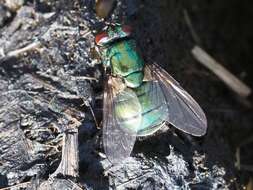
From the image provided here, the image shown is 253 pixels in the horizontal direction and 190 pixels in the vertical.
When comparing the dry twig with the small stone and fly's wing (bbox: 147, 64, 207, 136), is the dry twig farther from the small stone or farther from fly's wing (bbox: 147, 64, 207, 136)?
the small stone

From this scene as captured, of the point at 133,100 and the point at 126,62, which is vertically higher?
the point at 126,62

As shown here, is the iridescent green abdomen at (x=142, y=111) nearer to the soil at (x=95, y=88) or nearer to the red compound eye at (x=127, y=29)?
the soil at (x=95, y=88)

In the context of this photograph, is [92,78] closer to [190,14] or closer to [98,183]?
[98,183]

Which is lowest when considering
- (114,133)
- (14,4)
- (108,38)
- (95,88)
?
(114,133)

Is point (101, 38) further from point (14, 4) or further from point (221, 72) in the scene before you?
point (221, 72)

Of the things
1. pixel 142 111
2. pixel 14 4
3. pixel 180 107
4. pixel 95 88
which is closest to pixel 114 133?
pixel 142 111

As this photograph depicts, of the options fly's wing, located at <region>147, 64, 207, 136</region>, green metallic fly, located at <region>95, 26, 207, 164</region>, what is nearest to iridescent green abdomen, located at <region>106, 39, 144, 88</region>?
green metallic fly, located at <region>95, 26, 207, 164</region>

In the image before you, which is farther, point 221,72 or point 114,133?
point 221,72
